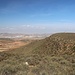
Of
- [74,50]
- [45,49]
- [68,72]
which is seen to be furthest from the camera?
[45,49]

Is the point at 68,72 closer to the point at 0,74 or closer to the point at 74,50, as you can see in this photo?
the point at 0,74

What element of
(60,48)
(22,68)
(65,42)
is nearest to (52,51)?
(60,48)

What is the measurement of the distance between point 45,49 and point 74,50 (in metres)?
8.02

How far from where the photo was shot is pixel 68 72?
12.1m

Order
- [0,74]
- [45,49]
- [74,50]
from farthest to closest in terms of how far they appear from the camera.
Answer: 1. [45,49]
2. [74,50]
3. [0,74]

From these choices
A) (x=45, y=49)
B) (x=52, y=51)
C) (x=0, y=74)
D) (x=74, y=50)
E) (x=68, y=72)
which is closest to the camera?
(x=0, y=74)

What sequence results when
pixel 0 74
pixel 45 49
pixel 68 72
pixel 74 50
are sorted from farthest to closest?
pixel 45 49 < pixel 74 50 < pixel 68 72 < pixel 0 74

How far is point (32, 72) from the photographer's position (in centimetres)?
1178

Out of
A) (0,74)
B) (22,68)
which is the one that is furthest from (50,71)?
(0,74)

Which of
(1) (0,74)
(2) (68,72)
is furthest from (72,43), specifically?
(1) (0,74)

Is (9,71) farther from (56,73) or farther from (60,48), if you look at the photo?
(60,48)

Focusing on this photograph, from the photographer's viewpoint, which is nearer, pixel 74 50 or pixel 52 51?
pixel 74 50

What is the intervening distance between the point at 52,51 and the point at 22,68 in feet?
67.2

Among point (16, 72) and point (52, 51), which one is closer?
point (16, 72)
